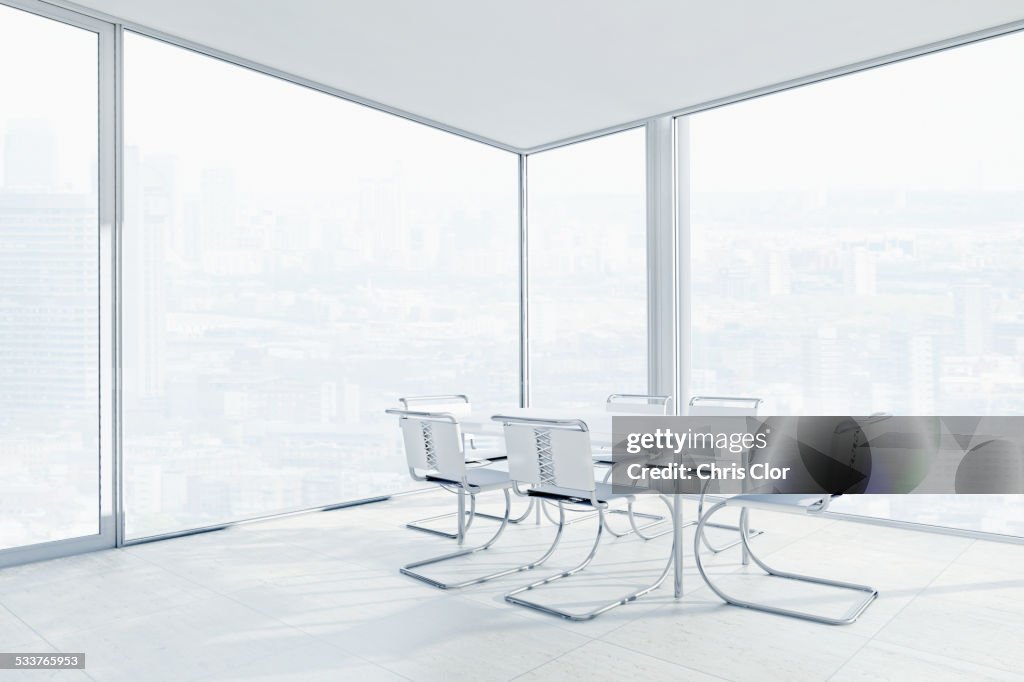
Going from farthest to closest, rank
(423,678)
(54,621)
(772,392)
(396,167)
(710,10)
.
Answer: (396,167)
(772,392)
(710,10)
(54,621)
(423,678)

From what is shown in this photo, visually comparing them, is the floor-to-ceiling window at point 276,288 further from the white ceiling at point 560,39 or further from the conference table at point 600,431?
the conference table at point 600,431

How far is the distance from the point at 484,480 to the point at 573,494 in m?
0.74

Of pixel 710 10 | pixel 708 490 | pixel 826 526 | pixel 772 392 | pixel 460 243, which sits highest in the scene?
pixel 710 10

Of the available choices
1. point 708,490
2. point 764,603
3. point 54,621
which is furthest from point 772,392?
point 54,621

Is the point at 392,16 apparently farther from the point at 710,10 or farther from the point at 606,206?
the point at 606,206

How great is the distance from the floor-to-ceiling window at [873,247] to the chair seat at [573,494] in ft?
7.98

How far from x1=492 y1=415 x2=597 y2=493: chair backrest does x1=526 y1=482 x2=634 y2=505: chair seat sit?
0.04m

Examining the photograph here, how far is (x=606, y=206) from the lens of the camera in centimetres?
677

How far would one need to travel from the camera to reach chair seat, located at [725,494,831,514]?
10.9 ft

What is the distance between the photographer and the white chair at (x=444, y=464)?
3.92 meters

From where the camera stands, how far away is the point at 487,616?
11.0 feet

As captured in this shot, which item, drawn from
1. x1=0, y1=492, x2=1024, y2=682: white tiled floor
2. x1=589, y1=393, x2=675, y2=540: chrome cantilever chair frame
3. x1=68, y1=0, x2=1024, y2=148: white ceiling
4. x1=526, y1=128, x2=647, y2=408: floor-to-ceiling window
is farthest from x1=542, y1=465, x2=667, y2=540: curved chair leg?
x1=68, y1=0, x2=1024, y2=148: white ceiling

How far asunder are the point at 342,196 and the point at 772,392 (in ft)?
12.3

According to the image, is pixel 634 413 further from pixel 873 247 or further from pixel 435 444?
pixel 873 247
